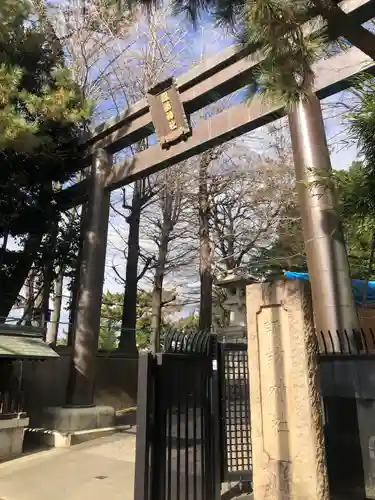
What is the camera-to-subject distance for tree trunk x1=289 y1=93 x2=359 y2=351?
6.73 m

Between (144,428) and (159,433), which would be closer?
(144,428)

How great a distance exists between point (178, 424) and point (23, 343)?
Result: 576cm

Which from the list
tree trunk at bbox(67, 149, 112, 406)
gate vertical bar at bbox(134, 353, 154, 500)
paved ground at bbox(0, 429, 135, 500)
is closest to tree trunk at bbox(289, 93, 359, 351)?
gate vertical bar at bbox(134, 353, 154, 500)

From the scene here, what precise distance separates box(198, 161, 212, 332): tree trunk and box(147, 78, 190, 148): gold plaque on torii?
7.12 meters

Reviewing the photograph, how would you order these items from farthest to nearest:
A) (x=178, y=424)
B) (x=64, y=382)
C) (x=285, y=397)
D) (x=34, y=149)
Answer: (x=64, y=382) < (x=34, y=149) < (x=178, y=424) < (x=285, y=397)

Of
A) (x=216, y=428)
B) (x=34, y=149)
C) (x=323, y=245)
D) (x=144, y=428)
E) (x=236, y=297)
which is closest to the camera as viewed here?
(x=144, y=428)

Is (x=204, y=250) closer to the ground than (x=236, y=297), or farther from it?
farther from it

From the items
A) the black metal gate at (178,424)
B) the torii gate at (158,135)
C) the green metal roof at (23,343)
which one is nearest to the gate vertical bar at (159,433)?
the black metal gate at (178,424)

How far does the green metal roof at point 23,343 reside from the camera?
8.19 m

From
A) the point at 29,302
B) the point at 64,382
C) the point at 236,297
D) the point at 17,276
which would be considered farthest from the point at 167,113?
the point at 29,302

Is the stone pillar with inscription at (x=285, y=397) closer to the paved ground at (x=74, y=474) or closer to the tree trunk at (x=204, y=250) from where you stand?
the paved ground at (x=74, y=474)

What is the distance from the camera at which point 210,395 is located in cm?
487

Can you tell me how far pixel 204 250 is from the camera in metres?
17.3

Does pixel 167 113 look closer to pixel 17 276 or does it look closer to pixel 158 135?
pixel 158 135
